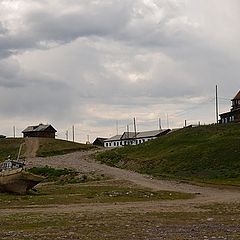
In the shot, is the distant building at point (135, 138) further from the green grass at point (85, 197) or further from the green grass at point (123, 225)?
the green grass at point (123, 225)

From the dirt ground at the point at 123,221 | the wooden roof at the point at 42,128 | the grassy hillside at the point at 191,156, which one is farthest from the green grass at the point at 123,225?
the wooden roof at the point at 42,128

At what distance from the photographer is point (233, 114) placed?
147875 mm

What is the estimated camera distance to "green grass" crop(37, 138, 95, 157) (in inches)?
4676

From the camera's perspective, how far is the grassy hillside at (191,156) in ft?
242

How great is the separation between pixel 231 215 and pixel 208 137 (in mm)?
71901

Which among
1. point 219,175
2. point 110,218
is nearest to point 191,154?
point 219,175

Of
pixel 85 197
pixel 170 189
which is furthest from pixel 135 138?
pixel 85 197

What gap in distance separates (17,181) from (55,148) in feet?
251

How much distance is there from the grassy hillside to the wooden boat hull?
2357 centimetres

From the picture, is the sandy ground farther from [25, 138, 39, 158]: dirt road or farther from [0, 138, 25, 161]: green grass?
[0, 138, 25, 161]: green grass

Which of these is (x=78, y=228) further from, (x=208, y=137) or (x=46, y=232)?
(x=208, y=137)

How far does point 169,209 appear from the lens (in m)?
34.2

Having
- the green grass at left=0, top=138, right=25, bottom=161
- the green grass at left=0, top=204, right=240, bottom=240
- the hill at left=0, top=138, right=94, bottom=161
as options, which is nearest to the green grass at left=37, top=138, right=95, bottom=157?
the hill at left=0, top=138, right=94, bottom=161

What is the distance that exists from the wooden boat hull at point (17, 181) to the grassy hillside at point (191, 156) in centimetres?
2357
